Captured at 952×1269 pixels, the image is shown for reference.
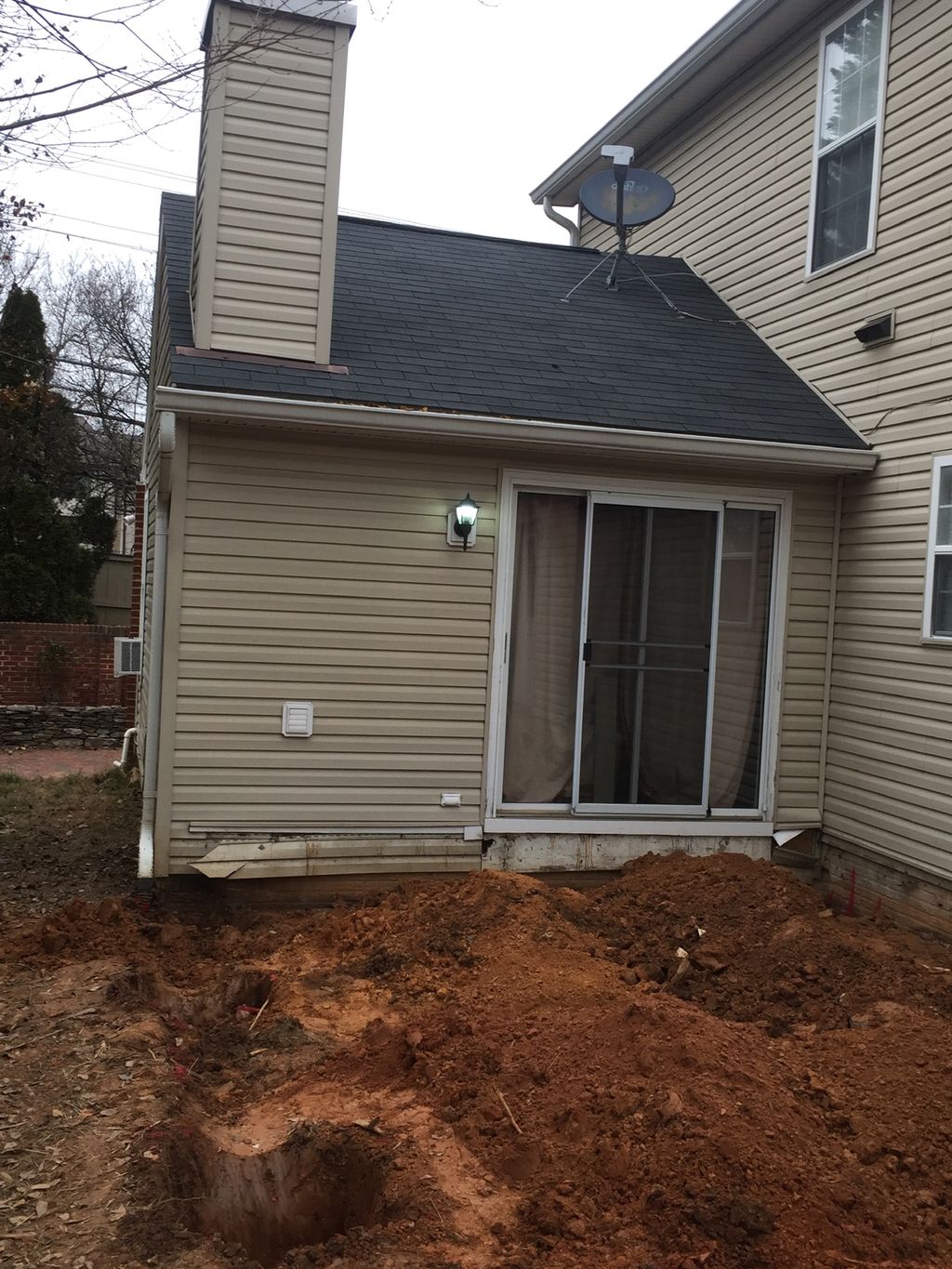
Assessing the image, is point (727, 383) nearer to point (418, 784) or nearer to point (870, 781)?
point (870, 781)

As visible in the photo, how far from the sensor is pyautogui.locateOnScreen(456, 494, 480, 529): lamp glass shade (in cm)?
606

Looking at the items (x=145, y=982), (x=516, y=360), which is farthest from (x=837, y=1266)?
(x=516, y=360)

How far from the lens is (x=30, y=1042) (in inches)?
158

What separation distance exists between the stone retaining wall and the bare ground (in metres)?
6.92

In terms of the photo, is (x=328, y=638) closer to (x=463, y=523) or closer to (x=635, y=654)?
(x=463, y=523)

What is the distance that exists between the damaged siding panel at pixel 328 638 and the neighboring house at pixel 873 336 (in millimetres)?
2324

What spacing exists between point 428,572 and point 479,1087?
3138 millimetres

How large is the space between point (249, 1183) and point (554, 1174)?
0.99 m

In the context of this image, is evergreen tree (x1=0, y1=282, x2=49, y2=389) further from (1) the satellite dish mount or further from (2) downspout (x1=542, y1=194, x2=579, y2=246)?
(1) the satellite dish mount

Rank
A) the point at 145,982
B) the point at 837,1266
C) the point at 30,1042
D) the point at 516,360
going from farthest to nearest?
the point at 516,360 → the point at 145,982 → the point at 30,1042 → the point at 837,1266

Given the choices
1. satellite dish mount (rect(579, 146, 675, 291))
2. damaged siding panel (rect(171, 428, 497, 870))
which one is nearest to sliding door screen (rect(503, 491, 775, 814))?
damaged siding panel (rect(171, 428, 497, 870))

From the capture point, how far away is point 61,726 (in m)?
12.4

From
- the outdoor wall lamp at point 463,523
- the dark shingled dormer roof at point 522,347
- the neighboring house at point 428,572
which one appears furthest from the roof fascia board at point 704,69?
the outdoor wall lamp at point 463,523

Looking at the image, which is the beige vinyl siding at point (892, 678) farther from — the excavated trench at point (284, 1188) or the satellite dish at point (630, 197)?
the excavated trench at point (284, 1188)
